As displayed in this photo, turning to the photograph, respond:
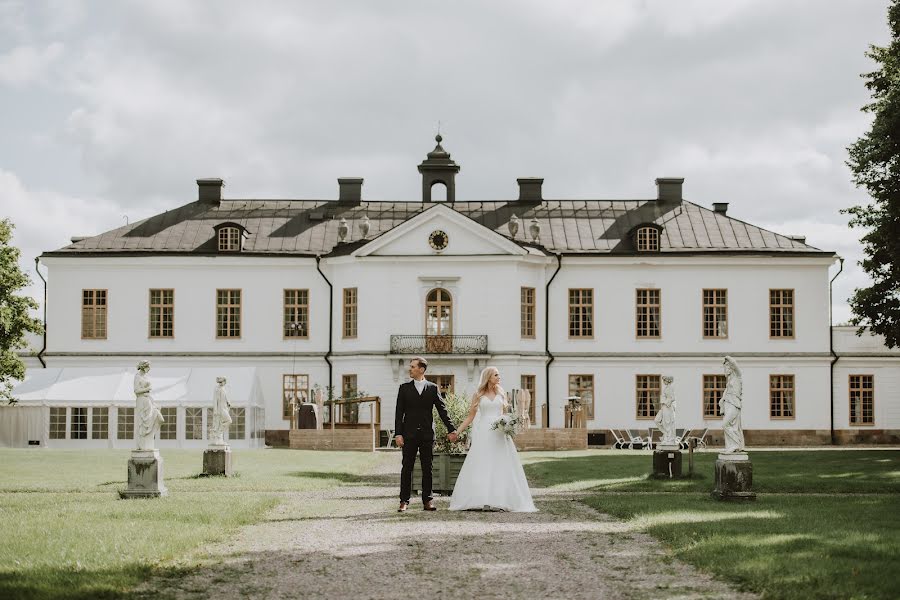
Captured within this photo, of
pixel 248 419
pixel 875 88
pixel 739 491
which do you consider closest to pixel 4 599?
pixel 739 491

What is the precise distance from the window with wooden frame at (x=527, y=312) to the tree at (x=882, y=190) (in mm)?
12600

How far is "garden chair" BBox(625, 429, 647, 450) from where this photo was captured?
37125 millimetres

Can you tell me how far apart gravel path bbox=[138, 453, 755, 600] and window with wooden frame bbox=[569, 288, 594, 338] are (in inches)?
1042

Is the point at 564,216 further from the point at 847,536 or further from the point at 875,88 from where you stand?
the point at 847,536

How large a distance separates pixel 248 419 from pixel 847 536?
2770 cm

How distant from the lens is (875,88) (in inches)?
1017

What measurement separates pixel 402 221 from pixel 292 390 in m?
7.10

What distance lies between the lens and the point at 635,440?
122 feet

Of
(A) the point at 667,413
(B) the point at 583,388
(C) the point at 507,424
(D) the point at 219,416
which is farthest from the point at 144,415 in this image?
(B) the point at 583,388

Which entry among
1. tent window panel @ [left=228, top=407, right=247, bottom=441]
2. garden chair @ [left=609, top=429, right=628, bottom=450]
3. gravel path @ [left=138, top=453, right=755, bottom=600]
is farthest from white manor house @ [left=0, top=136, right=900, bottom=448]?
gravel path @ [left=138, top=453, right=755, bottom=600]

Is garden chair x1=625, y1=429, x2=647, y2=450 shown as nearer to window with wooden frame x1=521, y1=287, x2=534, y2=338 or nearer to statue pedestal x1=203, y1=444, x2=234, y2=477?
window with wooden frame x1=521, y1=287, x2=534, y2=338

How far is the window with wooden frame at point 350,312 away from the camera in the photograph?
3831cm

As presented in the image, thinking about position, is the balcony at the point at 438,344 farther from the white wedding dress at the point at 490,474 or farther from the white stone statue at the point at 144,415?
the white wedding dress at the point at 490,474

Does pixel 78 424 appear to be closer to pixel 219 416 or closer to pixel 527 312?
pixel 527 312
